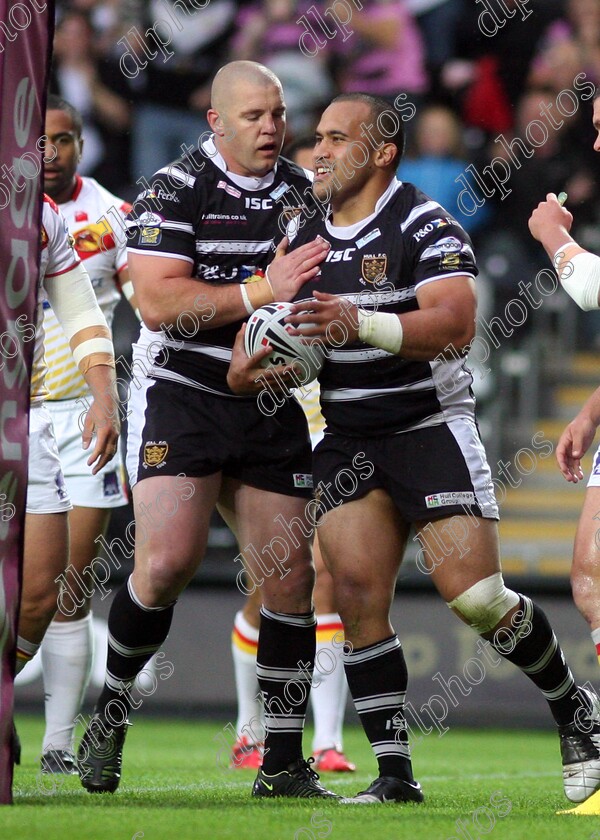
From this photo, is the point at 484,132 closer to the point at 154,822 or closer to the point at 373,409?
the point at 373,409

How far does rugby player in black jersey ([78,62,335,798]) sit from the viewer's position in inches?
182

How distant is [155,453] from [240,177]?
1030 mm

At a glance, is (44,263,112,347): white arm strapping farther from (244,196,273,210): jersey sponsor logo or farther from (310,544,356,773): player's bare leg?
(310,544,356,773): player's bare leg

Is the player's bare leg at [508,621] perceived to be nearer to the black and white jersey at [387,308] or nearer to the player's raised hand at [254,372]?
the black and white jersey at [387,308]

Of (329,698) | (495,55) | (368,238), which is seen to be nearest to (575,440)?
(368,238)

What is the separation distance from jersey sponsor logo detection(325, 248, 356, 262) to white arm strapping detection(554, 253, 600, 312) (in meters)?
0.71

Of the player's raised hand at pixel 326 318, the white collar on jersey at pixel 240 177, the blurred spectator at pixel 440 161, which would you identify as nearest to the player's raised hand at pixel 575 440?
the player's raised hand at pixel 326 318

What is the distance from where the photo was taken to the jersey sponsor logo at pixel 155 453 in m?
4.69

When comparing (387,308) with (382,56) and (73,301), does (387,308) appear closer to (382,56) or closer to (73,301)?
(73,301)

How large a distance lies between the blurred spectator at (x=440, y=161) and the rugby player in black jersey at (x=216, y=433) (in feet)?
22.3

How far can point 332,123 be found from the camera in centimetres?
458

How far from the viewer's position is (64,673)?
6027 millimetres

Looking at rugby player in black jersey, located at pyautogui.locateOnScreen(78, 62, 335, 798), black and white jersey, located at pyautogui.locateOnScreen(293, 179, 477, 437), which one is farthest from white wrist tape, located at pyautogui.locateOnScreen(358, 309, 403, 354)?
rugby player in black jersey, located at pyautogui.locateOnScreen(78, 62, 335, 798)

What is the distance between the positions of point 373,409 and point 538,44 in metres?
8.57
